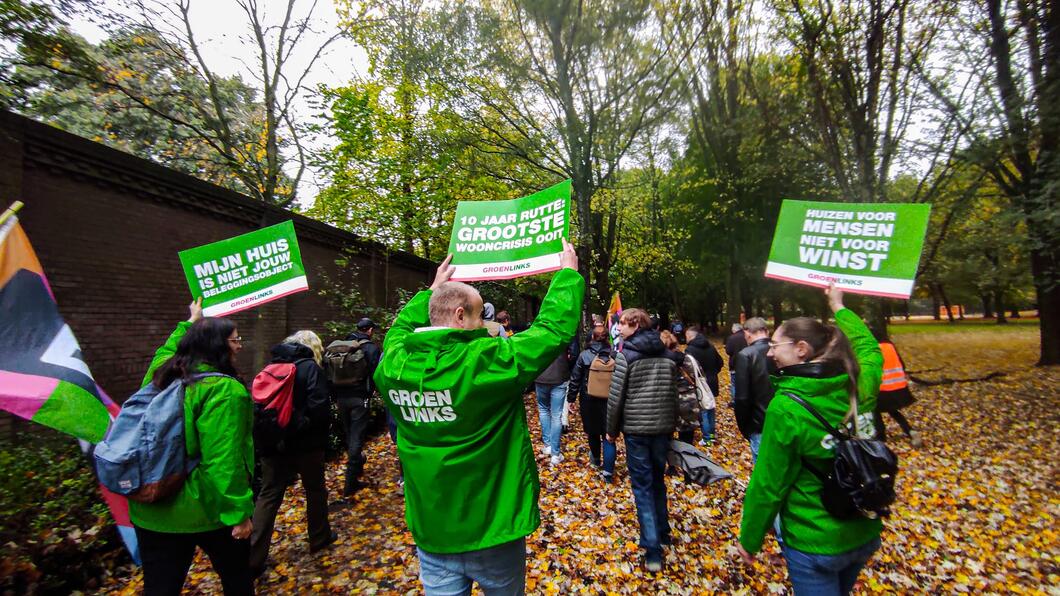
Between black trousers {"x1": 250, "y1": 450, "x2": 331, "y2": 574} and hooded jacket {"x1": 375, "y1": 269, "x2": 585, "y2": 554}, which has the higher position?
hooded jacket {"x1": 375, "y1": 269, "x2": 585, "y2": 554}

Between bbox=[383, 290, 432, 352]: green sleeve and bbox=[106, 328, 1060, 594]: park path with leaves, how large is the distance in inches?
103

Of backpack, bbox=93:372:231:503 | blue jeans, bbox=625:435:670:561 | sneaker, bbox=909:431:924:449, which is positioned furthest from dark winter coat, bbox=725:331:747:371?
backpack, bbox=93:372:231:503

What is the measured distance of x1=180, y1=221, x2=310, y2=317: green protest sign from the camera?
4.44 meters

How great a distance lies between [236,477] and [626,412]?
290 cm

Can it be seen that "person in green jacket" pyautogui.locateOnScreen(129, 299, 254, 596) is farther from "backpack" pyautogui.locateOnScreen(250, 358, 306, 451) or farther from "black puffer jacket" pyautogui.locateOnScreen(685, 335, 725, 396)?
"black puffer jacket" pyautogui.locateOnScreen(685, 335, 725, 396)

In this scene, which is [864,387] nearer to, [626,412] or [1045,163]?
[626,412]

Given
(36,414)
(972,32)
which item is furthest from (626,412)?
(972,32)

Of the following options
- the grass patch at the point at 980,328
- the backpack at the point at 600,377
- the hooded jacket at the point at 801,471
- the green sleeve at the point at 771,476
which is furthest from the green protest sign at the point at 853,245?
the grass patch at the point at 980,328

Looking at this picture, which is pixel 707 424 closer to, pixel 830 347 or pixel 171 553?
pixel 830 347

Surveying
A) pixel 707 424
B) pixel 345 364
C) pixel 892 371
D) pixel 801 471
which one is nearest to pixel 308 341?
pixel 345 364

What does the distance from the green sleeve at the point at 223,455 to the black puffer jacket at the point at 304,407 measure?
1.44m

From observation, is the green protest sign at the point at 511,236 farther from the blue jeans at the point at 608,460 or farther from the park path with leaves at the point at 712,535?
the blue jeans at the point at 608,460

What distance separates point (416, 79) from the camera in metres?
11.9

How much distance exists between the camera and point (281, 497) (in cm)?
381
